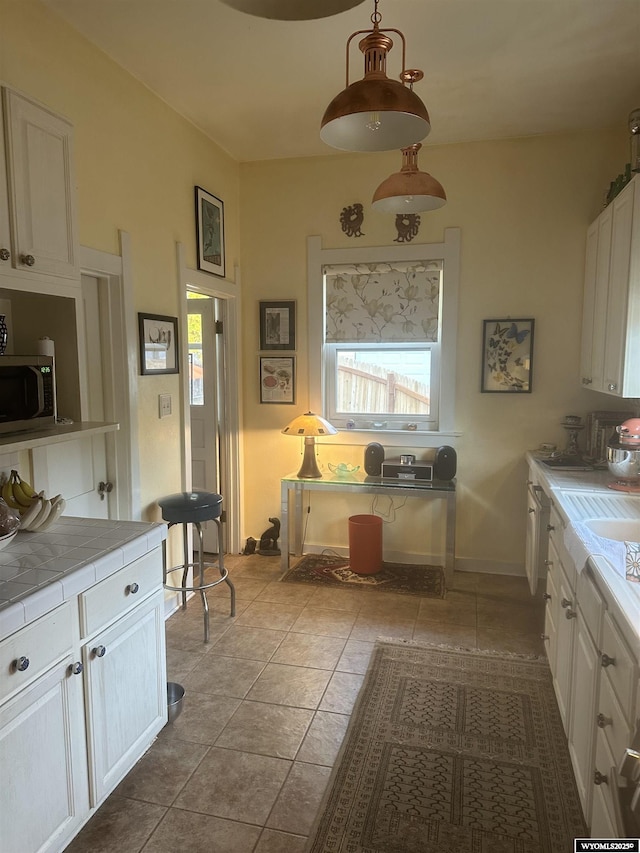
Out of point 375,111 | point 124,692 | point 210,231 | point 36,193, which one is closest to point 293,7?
point 375,111

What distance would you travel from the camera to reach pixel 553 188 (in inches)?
145

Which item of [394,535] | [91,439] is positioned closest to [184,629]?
[91,439]

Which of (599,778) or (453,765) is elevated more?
(599,778)

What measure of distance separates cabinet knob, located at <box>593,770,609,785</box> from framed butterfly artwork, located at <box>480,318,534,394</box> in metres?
2.57

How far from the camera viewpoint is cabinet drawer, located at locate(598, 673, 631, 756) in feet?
4.66

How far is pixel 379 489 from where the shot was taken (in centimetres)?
379

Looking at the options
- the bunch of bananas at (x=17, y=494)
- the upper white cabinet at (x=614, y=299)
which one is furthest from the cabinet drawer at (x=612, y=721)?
the bunch of bananas at (x=17, y=494)

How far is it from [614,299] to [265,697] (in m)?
2.53

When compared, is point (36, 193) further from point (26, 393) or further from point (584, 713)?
point (584, 713)

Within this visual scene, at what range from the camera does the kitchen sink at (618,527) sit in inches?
91.5

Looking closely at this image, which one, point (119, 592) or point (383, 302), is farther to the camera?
point (383, 302)

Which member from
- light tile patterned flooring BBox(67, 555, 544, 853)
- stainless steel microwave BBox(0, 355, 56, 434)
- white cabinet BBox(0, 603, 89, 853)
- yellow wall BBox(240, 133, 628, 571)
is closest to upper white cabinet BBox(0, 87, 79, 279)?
stainless steel microwave BBox(0, 355, 56, 434)

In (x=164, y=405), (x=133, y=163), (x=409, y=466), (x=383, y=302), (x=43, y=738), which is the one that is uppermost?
(x=133, y=163)

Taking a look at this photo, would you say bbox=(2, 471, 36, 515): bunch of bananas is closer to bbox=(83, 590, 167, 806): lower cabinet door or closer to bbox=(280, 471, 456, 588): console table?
bbox=(83, 590, 167, 806): lower cabinet door
